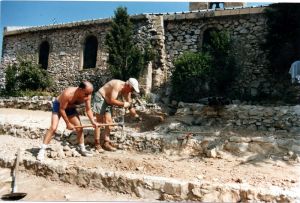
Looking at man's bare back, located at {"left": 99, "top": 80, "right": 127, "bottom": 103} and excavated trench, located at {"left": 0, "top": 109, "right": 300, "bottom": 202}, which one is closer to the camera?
excavated trench, located at {"left": 0, "top": 109, "right": 300, "bottom": 202}

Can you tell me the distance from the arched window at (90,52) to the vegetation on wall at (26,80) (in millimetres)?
1502

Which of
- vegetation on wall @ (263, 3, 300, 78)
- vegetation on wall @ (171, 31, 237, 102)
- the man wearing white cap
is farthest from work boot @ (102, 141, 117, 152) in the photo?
vegetation on wall @ (263, 3, 300, 78)

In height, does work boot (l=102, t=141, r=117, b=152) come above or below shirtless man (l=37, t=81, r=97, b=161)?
below

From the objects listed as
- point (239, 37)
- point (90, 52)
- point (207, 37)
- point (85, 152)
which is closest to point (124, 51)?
point (90, 52)

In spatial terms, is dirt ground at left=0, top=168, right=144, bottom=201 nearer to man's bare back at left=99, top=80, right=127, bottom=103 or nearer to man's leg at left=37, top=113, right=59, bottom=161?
man's leg at left=37, top=113, right=59, bottom=161

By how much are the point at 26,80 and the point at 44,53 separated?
1.79 meters

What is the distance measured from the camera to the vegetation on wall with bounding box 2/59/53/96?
12.0 meters

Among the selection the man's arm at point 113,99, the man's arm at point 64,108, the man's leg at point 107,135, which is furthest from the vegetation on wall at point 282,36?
the man's arm at point 64,108

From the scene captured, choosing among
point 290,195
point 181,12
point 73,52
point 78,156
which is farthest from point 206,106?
point 73,52

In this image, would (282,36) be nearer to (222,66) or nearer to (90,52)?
(222,66)

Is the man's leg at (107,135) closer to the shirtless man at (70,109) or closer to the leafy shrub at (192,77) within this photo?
the shirtless man at (70,109)

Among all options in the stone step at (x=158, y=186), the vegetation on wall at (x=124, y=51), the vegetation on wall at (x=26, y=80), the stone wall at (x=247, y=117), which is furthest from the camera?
the vegetation on wall at (x=26, y=80)

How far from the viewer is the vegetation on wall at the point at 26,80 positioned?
12.0 m

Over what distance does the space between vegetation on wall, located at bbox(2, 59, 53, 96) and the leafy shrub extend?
5.06m
